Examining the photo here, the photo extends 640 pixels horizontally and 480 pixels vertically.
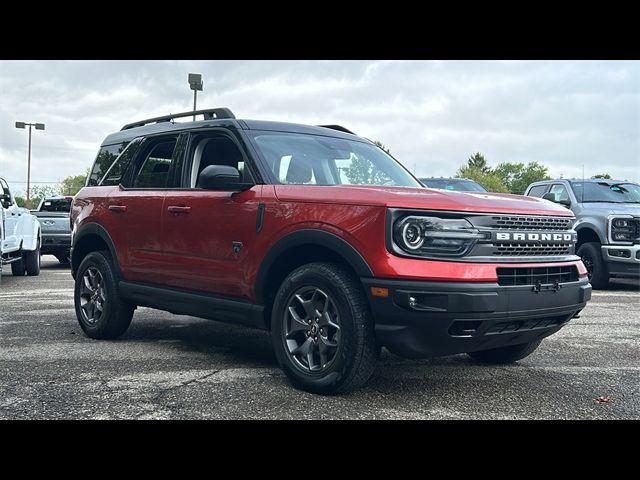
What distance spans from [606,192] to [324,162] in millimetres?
8434

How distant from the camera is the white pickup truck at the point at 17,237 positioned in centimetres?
1183

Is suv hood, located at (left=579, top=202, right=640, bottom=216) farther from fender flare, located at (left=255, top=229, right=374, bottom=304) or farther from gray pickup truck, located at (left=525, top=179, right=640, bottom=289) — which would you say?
fender flare, located at (left=255, top=229, right=374, bottom=304)

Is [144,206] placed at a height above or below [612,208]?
below

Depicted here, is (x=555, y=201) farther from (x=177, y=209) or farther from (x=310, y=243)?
(x=310, y=243)

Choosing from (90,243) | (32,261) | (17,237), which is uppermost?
(90,243)

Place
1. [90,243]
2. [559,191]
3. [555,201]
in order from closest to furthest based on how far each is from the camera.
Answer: [90,243] → [555,201] → [559,191]

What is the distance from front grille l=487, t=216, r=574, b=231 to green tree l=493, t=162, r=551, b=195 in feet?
475

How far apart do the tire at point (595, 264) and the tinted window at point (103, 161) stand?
7.85 meters

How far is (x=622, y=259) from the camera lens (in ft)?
35.4

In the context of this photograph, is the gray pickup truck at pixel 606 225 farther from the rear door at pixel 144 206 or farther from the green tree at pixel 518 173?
the green tree at pixel 518 173

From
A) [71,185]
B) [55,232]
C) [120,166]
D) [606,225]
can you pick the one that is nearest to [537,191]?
[606,225]

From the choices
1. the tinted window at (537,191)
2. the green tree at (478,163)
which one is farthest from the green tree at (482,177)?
the tinted window at (537,191)
